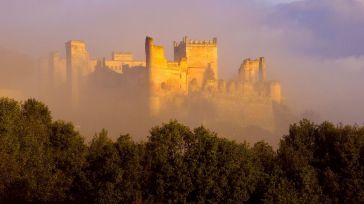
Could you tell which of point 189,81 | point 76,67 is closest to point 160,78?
point 189,81

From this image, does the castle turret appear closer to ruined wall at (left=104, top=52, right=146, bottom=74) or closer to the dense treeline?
ruined wall at (left=104, top=52, right=146, bottom=74)

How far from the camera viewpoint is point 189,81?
400 feet

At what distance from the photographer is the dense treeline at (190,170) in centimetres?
3953

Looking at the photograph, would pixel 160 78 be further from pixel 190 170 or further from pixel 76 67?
pixel 190 170

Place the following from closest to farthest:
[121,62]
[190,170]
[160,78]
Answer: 1. [190,170]
2. [160,78]
3. [121,62]

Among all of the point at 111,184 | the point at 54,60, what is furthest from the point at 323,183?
the point at 54,60

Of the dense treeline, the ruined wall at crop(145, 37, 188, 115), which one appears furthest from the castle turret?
the dense treeline

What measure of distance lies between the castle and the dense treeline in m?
66.2

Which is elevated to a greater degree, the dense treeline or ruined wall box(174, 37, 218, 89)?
ruined wall box(174, 37, 218, 89)

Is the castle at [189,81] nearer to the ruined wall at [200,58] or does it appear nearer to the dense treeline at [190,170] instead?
the ruined wall at [200,58]

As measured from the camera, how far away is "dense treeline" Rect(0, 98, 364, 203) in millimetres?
39531

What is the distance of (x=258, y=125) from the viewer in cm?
12144

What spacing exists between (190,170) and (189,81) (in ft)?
270

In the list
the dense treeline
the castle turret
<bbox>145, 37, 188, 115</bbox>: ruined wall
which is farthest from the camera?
the castle turret
